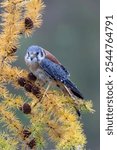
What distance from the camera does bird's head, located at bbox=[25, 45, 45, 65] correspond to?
2910mm

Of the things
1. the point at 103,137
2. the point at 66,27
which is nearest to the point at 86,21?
the point at 66,27

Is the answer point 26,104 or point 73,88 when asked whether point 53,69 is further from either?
point 26,104

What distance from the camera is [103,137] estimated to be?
3.31 m

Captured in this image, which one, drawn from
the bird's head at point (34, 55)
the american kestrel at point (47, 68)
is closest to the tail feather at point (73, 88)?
the american kestrel at point (47, 68)

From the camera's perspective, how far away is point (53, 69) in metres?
3.01

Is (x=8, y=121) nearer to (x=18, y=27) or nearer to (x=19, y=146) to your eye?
(x=19, y=146)

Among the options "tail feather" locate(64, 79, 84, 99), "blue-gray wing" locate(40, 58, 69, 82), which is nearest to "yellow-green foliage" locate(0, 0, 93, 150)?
"tail feather" locate(64, 79, 84, 99)

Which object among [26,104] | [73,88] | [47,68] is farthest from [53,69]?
[26,104]

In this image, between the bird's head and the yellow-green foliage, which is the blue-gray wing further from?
the yellow-green foliage

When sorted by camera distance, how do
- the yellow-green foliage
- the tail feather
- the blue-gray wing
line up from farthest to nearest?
1. the blue-gray wing
2. the tail feather
3. the yellow-green foliage

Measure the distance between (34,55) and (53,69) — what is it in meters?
0.10

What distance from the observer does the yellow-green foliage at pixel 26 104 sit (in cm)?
272

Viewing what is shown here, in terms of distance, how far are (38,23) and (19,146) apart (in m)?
0.36

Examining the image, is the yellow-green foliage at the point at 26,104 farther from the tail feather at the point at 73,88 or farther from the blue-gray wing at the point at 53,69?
the blue-gray wing at the point at 53,69
